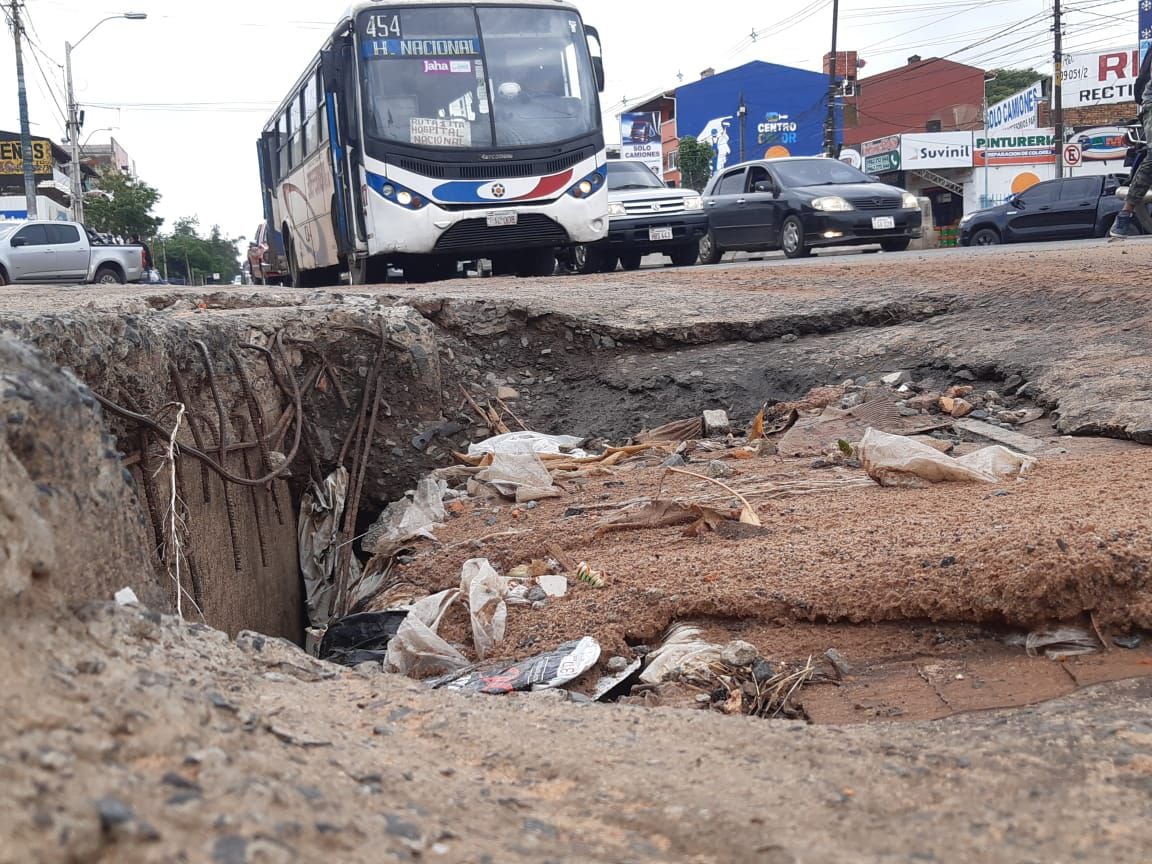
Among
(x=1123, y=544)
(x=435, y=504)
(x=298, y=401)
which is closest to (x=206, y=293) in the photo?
(x=298, y=401)

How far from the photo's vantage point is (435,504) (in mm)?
4688

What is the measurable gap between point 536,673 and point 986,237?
56.6ft

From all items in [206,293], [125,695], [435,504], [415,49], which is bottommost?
[435,504]

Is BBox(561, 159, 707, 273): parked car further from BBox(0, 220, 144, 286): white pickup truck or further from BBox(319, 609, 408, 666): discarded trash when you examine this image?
BBox(0, 220, 144, 286): white pickup truck

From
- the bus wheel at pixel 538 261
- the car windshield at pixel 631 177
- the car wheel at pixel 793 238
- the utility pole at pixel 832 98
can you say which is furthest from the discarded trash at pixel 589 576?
the utility pole at pixel 832 98

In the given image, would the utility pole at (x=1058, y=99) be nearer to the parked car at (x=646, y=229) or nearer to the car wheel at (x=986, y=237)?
the car wheel at (x=986, y=237)

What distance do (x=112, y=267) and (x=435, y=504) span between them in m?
18.7

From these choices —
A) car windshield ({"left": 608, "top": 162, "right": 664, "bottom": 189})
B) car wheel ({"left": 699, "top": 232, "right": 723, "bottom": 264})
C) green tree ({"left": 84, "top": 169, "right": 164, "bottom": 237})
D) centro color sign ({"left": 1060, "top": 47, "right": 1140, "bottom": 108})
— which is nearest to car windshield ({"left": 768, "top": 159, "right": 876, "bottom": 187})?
car wheel ({"left": 699, "top": 232, "right": 723, "bottom": 264})

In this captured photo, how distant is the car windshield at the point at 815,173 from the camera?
13.9 meters

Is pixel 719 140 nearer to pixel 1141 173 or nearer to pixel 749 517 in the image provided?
pixel 1141 173

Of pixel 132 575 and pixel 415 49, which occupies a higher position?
pixel 415 49

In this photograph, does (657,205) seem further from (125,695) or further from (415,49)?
(125,695)

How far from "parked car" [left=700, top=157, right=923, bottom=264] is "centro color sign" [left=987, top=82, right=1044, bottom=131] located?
71.6ft

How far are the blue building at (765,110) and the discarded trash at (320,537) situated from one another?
41.5 m
